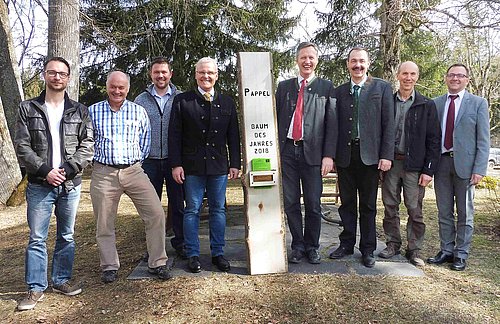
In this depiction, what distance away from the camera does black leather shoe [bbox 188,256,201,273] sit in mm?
4102

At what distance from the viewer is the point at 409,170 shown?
14.3ft

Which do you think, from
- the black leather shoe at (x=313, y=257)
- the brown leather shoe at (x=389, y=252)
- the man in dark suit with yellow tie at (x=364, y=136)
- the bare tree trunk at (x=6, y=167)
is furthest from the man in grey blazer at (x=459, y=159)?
the bare tree trunk at (x=6, y=167)

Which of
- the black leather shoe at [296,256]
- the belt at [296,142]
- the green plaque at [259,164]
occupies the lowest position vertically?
the black leather shoe at [296,256]

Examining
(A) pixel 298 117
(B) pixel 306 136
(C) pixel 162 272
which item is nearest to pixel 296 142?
(B) pixel 306 136

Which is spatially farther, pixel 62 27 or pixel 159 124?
pixel 62 27

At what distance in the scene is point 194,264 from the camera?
411 centimetres

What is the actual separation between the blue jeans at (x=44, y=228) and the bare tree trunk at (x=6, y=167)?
17.5 ft

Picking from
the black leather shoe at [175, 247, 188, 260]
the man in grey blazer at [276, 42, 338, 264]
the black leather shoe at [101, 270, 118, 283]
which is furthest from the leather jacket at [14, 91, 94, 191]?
the man in grey blazer at [276, 42, 338, 264]

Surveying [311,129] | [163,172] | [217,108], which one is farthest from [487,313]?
[163,172]

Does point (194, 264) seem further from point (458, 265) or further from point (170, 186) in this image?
point (458, 265)

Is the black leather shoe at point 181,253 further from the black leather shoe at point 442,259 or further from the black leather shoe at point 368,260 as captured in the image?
the black leather shoe at point 442,259

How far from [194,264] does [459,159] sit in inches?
112

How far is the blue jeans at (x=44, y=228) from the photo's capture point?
3521mm

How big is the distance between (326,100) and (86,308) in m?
2.87
